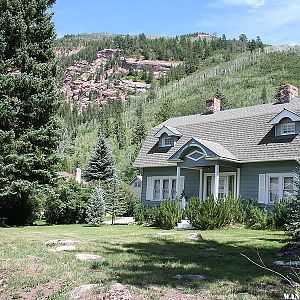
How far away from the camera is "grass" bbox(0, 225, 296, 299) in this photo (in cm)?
736

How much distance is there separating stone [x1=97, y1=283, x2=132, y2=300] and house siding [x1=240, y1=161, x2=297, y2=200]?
16.4 metres

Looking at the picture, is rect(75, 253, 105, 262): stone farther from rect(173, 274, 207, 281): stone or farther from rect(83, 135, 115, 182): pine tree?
rect(83, 135, 115, 182): pine tree

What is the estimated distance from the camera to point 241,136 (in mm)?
24766

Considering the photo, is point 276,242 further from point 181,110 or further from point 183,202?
point 181,110

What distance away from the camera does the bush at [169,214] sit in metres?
20.7

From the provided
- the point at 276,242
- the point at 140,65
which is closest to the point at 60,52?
the point at 140,65

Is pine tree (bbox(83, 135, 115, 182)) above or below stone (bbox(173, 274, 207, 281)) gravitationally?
above

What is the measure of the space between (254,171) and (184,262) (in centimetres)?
1396


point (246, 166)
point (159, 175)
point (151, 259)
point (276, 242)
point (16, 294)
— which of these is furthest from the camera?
point (159, 175)

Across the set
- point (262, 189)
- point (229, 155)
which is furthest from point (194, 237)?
point (229, 155)

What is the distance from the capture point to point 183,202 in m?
24.0

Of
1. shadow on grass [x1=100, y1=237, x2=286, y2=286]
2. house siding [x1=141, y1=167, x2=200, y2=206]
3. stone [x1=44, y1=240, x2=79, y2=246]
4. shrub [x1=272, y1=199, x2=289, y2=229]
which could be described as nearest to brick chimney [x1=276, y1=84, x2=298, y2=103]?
house siding [x1=141, y1=167, x2=200, y2=206]

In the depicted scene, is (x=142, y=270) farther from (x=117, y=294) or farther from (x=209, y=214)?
(x=209, y=214)

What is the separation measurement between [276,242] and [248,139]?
1069cm
